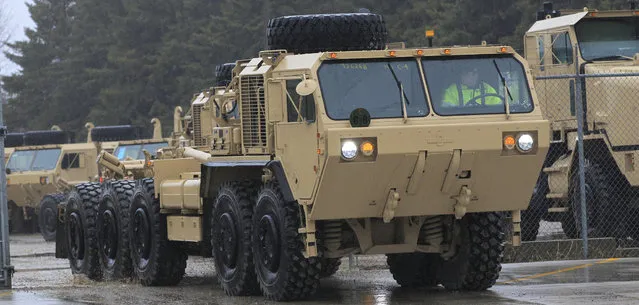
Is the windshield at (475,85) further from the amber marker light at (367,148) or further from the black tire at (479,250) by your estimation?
the black tire at (479,250)

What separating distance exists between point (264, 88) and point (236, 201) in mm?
1229

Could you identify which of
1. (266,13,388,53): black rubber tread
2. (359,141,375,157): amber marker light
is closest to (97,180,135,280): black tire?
(266,13,388,53): black rubber tread

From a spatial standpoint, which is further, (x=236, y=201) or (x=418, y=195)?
(x=236, y=201)

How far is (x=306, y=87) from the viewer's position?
12836 millimetres

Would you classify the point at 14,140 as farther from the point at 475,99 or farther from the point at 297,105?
the point at 475,99

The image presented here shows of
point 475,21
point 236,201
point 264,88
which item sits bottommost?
point 236,201

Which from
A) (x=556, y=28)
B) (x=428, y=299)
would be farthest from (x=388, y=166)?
(x=556, y=28)

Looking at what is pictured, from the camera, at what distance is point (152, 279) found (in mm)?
16672

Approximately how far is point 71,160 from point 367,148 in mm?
24125

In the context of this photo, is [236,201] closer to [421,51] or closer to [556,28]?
[421,51]

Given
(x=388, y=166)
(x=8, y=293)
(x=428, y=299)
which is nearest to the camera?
(x=388, y=166)

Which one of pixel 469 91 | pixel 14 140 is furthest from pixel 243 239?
pixel 14 140

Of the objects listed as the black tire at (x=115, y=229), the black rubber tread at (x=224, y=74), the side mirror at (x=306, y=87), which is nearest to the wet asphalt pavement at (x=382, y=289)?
the black tire at (x=115, y=229)

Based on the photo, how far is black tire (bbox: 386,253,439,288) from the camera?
15.1 meters
